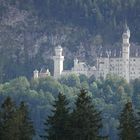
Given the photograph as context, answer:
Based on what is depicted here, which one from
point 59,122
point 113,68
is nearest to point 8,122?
point 59,122

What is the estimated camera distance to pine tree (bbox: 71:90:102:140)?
49.7 m

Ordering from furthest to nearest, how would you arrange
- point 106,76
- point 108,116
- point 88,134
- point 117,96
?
1. point 106,76
2. point 117,96
3. point 108,116
4. point 88,134

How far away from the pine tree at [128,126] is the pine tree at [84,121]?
58.4 inches

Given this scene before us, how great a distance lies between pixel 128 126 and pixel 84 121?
2596 millimetres

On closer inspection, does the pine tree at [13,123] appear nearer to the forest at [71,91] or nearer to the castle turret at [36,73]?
the forest at [71,91]

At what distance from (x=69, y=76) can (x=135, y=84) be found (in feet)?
33.5

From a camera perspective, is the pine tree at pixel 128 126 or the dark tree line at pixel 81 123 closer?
the dark tree line at pixel 81 123

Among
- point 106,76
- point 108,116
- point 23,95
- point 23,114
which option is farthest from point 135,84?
point 23,114

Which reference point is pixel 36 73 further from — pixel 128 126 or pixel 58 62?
pixel 128 126

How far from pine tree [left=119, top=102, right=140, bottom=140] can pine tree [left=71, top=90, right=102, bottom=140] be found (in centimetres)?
148

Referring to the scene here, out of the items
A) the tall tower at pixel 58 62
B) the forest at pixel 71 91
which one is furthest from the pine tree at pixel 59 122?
the tall tower at pixel 58 62

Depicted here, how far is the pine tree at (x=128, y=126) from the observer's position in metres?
51.1

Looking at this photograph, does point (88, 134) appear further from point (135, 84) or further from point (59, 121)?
point (135, 84)

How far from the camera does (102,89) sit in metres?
167
